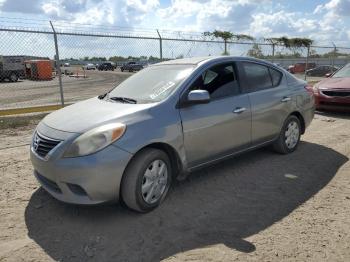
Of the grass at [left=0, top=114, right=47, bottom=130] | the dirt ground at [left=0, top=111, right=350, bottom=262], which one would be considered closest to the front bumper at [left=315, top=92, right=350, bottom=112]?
the dirt ground at [left=0, top=111, right=350, bottom=262]

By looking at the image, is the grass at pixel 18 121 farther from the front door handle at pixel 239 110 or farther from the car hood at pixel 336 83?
the car hood at pixel 336 83

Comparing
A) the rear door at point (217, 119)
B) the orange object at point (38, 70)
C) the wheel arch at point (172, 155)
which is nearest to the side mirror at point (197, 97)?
the rear door at point (217, 119)

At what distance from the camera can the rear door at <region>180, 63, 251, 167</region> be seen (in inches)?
175

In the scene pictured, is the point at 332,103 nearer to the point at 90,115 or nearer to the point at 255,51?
the point at 255,51

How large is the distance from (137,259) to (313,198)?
7.64ft

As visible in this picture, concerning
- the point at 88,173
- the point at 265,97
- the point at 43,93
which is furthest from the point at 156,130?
the point at 43,93

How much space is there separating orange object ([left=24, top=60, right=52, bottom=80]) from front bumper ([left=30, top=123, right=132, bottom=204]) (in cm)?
3516

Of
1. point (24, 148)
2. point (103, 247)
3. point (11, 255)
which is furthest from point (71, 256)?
point (24, 148)

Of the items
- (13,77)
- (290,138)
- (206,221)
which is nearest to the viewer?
(206,221)

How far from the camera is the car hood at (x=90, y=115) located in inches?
153

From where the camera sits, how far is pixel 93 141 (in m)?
3.70

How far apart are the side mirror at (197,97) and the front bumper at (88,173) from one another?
1.03 meters

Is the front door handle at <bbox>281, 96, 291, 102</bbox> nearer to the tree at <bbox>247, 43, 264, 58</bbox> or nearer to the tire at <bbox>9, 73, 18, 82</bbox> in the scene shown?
the tree at <bbox>247, 43, 264, 58</bbox>

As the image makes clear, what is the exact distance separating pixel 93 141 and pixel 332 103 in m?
7.76
